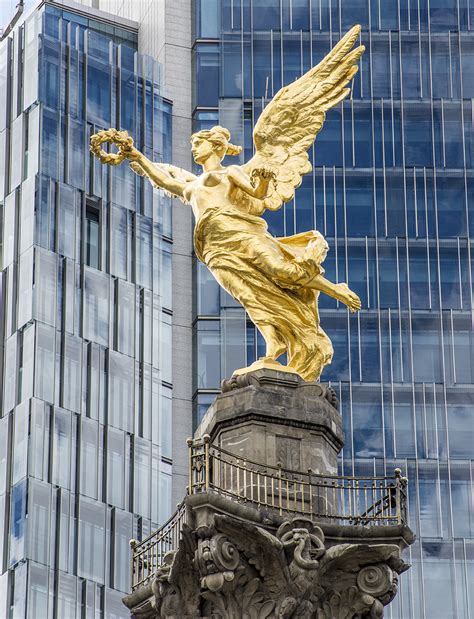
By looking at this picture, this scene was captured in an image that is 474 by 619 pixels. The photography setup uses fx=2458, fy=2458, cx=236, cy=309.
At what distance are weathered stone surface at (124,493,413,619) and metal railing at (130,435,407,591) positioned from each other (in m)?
0.45

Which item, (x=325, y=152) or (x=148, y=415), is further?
(x=325, y=152)

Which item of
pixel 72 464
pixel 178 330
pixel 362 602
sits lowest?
pixel 362 602

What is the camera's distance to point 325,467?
41406 mm

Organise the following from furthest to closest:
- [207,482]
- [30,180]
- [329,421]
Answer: [30,180]
[329,421]
[207,482]

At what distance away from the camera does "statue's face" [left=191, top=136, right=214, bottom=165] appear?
4478 cm

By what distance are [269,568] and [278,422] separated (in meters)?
3.19

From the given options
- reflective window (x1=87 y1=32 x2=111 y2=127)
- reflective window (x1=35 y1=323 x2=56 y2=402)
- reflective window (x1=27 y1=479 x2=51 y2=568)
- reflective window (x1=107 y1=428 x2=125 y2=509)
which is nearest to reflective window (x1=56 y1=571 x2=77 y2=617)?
reflective window (x1=27 y1=479 x2=51 y2=568)

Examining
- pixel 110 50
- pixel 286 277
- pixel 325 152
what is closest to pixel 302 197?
pixel 325 152

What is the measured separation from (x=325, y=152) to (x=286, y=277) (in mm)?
49254

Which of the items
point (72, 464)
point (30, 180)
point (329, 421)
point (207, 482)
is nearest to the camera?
point (207, 482)

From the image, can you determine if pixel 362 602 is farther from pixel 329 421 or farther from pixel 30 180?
pixel 30 180

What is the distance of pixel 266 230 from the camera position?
1718 inches

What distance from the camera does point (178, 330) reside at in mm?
90375

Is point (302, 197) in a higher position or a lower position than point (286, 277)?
higher
